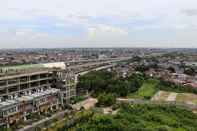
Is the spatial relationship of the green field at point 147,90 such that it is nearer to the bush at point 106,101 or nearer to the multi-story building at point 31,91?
the bush at point 106,101

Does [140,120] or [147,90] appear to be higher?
[140,120]

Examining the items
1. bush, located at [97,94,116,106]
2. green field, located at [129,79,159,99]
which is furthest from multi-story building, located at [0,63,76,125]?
green field, located at [129,79,159,99]

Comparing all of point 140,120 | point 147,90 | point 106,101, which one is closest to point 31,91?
point 106,101

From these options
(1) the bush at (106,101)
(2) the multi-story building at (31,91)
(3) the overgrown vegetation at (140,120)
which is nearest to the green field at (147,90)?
(1) the bush at (106,101)

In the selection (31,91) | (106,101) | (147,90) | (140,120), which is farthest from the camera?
(147,90)

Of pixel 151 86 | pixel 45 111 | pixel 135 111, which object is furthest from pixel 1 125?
pixel 151 86

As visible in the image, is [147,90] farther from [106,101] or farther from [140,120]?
[140,120]

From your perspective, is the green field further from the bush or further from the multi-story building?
the multi-story building

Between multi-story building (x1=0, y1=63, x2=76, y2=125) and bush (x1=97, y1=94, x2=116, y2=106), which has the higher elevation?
multi-story building (x1=0, y1=63, x2=76, y2=125)

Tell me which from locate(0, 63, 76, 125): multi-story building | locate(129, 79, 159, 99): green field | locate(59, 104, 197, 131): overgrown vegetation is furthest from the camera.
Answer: locate(129, 79, 159, 99): green field

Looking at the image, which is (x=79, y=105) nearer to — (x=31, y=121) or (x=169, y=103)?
(x=31, y=121)
